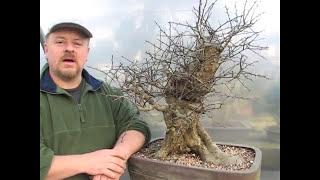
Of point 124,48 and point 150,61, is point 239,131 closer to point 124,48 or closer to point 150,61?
point 150,61

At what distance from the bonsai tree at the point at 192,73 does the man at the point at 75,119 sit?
130 mm

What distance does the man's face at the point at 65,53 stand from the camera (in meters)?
1.70

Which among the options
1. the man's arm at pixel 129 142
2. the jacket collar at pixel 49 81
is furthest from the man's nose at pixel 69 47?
the man's arm at pixel 129 142

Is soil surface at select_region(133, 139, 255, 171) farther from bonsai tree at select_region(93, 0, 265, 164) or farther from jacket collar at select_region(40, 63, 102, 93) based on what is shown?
jacket collar at select_region(40, 63, 102, 93)

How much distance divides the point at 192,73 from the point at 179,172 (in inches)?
15.7

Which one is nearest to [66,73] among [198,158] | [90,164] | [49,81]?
[49,81]

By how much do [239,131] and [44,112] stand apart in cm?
85

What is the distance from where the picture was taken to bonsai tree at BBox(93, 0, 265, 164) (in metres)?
1.67

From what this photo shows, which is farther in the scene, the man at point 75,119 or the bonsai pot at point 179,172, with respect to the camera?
the man at point 75,119

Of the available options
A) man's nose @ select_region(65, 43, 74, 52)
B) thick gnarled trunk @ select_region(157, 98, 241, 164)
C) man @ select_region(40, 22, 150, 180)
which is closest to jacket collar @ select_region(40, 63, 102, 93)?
man @ select_region(40, 22, 150, 180)

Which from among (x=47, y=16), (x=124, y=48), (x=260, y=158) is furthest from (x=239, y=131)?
(x=47, y=16)

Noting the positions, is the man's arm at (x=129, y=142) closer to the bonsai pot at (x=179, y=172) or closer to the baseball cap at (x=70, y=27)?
the bonsai pot at (x=179, y=172)

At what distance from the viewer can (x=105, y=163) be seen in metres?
1.72

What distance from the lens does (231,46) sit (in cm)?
169
